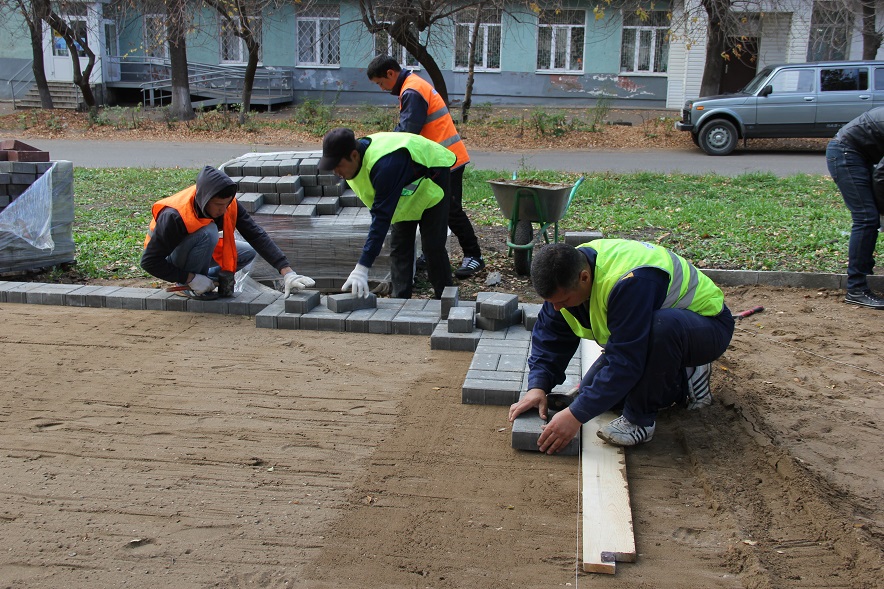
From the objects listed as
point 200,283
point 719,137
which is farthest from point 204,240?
point 719,137

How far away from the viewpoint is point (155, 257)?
5.38m

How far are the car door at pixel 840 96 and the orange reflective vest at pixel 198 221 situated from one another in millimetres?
12978

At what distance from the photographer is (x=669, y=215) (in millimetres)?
8633

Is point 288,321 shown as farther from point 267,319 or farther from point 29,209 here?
point 29,209

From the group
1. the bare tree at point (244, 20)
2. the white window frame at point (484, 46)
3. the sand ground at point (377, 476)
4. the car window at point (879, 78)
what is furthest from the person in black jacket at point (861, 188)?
the white window frame at point (484, 46)

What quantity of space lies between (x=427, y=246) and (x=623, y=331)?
289 cm

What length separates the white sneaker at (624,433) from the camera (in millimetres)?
3570

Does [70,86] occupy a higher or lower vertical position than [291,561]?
higher

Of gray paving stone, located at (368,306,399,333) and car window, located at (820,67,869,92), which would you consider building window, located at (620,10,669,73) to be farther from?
gray paving stone, located at (368,306,399,333)

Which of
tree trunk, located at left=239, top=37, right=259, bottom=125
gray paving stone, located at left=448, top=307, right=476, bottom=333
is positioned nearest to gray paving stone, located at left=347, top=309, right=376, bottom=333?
gray paving stone, located at left=448, top=307, right=476, bottom=333

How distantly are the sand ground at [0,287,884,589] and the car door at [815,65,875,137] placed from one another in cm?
1144

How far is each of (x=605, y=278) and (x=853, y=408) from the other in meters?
1.84

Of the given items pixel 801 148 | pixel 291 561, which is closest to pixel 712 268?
pixel 291 561

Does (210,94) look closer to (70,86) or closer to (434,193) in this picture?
(70,86)
